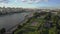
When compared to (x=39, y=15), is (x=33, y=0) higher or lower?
higher

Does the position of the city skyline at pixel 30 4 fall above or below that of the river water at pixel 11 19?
above

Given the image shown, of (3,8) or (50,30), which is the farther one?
(3,8)

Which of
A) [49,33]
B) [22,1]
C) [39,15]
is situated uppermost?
[22,1]

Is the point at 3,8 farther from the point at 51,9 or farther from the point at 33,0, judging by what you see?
the point at 51,9

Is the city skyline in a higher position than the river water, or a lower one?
higher

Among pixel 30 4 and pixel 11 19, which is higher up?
pixel 30 4

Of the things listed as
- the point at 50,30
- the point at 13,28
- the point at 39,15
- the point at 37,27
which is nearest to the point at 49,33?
the point at 50,30
